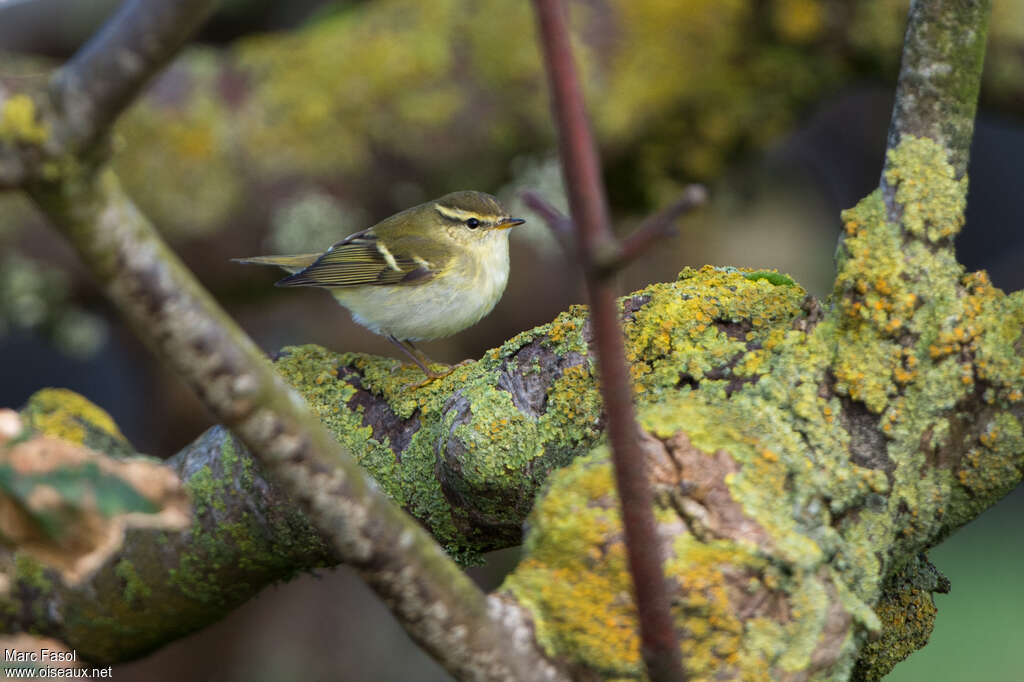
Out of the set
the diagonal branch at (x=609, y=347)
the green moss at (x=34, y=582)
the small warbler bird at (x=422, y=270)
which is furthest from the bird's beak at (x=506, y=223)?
the diagonal branch at (x=609, y=347)

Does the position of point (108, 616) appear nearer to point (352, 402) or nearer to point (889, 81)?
point (352, 402)

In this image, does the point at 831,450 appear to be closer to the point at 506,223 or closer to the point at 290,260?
the point at 506,223

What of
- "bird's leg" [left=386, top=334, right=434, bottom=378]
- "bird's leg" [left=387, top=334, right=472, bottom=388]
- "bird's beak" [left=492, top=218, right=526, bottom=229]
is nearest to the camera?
"bird's leg" [left=387, top=334, right=472, bottom=388]

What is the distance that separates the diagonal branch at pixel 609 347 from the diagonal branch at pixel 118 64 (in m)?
0.40

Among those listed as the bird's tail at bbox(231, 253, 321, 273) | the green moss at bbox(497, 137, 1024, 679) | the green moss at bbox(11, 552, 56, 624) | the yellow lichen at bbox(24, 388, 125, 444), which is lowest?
the green moss at bbox(11, 552, 56, 624)

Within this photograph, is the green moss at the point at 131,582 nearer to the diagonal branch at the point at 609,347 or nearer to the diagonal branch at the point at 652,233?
the diagonal branch at the point at 609,347

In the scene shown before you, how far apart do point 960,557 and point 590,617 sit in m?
6.97

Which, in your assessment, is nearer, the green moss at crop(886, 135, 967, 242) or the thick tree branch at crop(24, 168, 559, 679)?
the thick tree branch at crop(24, 168, 559, 679)

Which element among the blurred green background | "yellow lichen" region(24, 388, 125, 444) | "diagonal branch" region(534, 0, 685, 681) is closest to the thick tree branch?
"diagonal branch" region(534, 0, 685, 681)

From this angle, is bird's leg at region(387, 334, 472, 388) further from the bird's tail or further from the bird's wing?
the bird's tail

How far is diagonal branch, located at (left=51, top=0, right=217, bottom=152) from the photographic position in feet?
3.60

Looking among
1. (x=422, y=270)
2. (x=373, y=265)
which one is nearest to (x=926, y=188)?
(x=422, y=270)

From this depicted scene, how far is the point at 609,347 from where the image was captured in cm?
114

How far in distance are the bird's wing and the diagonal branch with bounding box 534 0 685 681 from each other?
2.61 m
